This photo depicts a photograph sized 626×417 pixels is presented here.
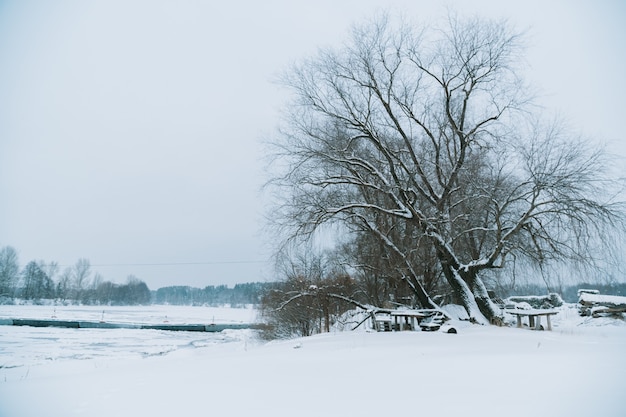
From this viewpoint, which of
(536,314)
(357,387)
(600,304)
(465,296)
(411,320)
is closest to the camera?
(357,387)

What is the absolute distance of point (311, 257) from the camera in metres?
22.4

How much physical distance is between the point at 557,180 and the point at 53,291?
430 feet

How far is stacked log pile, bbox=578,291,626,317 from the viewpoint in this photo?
16.0 meters

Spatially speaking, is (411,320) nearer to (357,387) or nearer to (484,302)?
(484,302)

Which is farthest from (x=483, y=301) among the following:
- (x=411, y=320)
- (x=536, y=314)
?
(x=411, y=320)

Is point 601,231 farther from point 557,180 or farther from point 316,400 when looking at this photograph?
point 316,400

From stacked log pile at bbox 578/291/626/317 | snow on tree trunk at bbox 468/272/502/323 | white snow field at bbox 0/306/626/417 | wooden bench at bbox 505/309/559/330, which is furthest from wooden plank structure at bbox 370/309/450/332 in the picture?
stacked log pile at bbox 578/291/626/317

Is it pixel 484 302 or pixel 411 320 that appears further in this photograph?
pixel 484 302

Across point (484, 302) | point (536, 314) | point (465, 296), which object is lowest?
point (536, 314)

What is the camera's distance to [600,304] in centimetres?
1772

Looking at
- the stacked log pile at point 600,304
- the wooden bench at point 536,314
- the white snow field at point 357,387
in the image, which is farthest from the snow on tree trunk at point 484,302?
the white snow field at point 357,387

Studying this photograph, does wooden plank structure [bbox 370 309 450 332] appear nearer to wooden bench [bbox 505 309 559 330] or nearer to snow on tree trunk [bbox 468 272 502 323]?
snow on tree trunk [bbox 468 272 502 323]

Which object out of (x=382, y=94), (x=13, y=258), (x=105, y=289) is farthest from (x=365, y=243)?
(x=105, y=289)

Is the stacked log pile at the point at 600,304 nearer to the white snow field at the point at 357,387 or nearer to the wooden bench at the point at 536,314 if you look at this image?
the wooden bench at the point at 536,314
